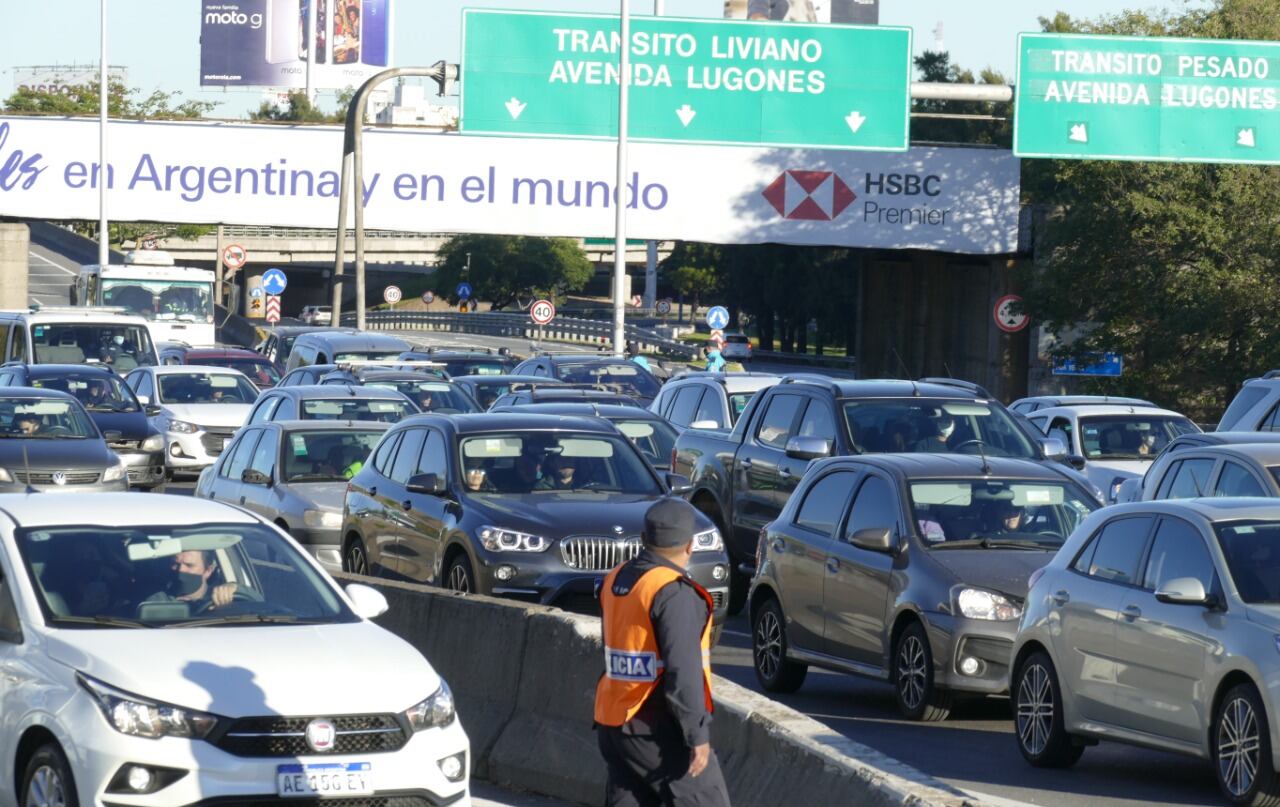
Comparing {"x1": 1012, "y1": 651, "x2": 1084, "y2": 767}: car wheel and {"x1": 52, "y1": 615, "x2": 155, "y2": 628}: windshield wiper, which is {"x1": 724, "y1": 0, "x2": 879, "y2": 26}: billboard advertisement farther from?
{"x1": 52, "y1": 615, "x2": 155, "y2": 628}: windshield wiper

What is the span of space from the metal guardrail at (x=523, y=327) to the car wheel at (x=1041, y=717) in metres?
66.8

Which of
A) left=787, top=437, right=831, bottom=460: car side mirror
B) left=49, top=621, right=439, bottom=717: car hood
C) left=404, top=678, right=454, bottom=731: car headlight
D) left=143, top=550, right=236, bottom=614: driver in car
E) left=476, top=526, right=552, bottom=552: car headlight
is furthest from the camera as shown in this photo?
left=787, top=437, right=831, bottom=460: car side mirror

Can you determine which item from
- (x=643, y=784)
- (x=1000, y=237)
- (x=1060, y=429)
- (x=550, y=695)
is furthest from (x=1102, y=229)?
(x=643, y=784)

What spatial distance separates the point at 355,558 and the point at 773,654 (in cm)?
446

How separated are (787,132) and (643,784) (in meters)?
31.5

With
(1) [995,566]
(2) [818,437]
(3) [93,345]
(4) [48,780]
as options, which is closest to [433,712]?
(4) [48,780]

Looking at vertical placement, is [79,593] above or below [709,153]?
below

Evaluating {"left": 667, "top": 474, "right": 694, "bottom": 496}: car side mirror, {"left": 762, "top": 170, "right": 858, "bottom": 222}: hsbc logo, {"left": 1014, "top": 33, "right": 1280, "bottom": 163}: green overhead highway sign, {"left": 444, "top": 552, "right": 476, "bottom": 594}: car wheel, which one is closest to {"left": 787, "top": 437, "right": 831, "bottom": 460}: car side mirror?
{"left": 667, "top": 474, "right": 694, "bottom": 496}: car side mirror

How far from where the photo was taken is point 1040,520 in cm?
1297

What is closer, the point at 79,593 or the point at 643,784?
the point at 643,784

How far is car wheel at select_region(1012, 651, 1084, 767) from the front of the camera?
420 inches

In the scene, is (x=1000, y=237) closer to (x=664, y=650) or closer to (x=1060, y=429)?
(x=1060, y=429)

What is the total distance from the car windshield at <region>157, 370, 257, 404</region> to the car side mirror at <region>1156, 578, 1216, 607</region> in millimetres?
23532

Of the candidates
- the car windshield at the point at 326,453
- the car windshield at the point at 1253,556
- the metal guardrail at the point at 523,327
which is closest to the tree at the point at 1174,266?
the car windshield at the point at 326,453
